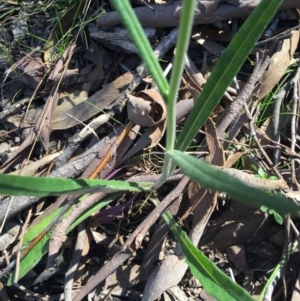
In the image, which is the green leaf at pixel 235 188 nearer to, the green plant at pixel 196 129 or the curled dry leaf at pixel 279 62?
the green plant at pixel 196 129

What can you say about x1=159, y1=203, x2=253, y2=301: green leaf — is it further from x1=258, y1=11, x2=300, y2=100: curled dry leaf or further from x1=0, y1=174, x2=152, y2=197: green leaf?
x1=258, y1=11, x2=300, y2=100: curled dry leaf

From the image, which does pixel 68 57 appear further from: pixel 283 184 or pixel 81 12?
pixel 283 184

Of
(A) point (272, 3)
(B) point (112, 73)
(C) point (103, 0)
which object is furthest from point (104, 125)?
(A) point (272, 3)

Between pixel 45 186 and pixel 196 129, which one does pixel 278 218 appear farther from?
pixel 45 186

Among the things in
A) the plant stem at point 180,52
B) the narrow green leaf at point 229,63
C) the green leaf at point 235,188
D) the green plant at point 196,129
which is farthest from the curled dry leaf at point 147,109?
the green leaf at point 235,188

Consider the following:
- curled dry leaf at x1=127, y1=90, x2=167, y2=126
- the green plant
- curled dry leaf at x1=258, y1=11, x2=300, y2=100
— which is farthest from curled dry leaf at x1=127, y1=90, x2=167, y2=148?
curled dry leaf at x1=258, y1=11, x2=300, y2=100

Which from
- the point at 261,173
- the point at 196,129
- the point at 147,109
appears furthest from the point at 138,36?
the point at 261,173
